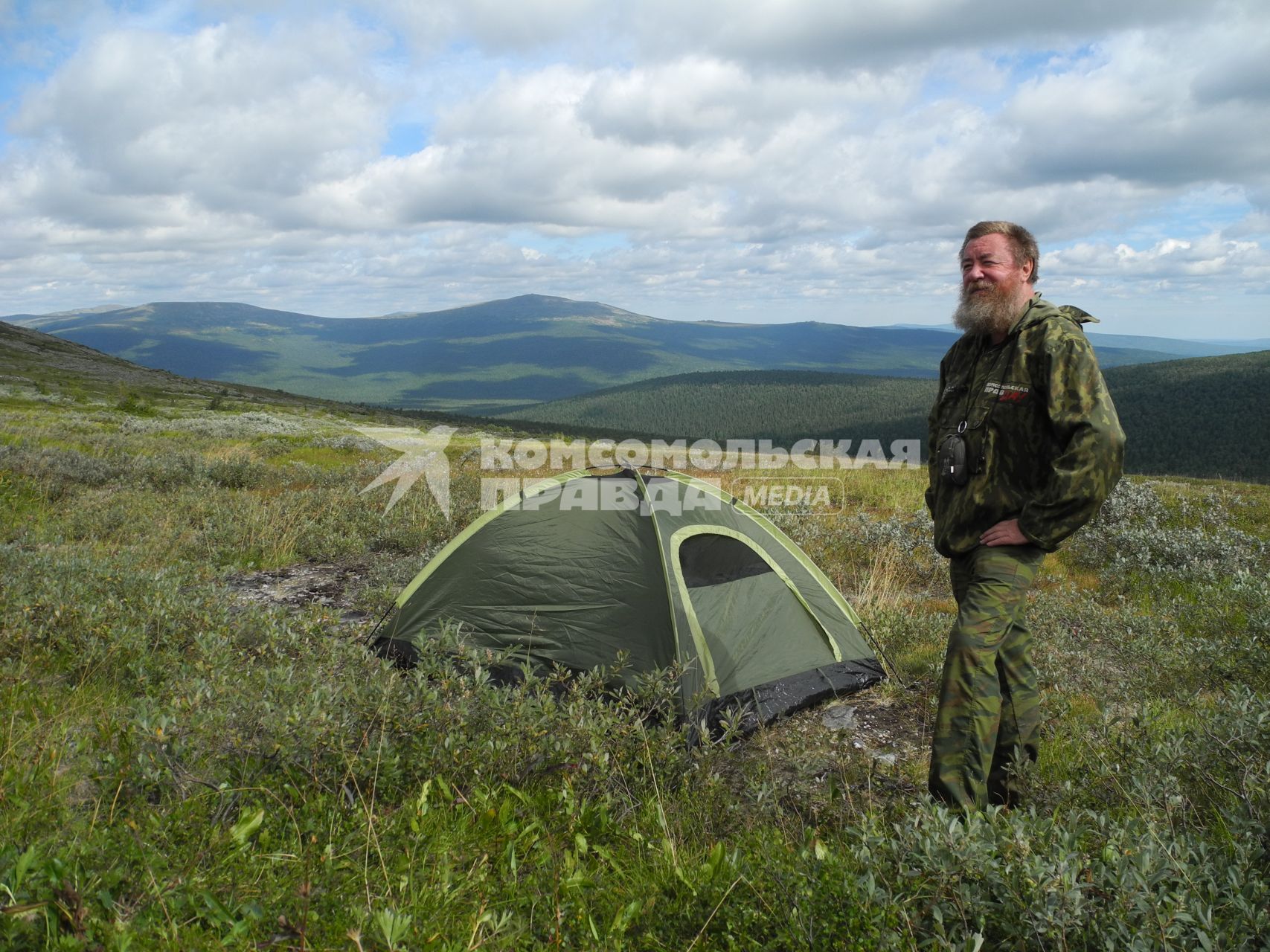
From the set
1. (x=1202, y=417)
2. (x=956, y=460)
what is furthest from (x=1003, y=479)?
(x=1202, y=417)

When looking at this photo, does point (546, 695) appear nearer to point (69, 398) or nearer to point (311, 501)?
point (311, 501)

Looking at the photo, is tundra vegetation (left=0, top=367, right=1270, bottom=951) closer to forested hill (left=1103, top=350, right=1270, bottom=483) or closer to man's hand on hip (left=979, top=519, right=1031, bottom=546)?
man's hand on hip (left=979, top=519, right=1031, bottom=546)

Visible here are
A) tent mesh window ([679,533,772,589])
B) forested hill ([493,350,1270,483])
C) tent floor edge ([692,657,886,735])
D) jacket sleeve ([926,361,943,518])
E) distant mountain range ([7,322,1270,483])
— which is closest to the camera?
jacket sleeve ([926,361,943,518])

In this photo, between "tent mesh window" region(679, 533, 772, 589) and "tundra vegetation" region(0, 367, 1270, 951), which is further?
"tent mesh window" region(679, 533, 772, 589)

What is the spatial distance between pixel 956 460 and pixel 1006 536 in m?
0.50

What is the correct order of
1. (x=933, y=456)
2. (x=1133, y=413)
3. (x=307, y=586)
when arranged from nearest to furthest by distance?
(x=933, y=456)
(x=307, y=586)
(x=1133, y=413)

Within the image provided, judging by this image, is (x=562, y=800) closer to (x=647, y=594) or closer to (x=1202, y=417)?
(x=647, y=594)

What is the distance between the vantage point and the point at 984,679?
3551 millimetres

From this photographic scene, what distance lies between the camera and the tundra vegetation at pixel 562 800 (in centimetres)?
248

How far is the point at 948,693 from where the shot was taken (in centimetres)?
356

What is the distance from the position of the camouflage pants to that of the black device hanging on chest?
0.40 meters

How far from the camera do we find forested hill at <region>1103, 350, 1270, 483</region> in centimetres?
7850

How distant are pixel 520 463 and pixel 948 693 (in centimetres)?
1796

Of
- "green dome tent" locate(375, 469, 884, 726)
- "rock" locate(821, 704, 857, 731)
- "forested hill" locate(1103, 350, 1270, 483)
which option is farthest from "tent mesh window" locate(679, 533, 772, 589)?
"forested hill" locate(1103, 350, 1270, 483)
